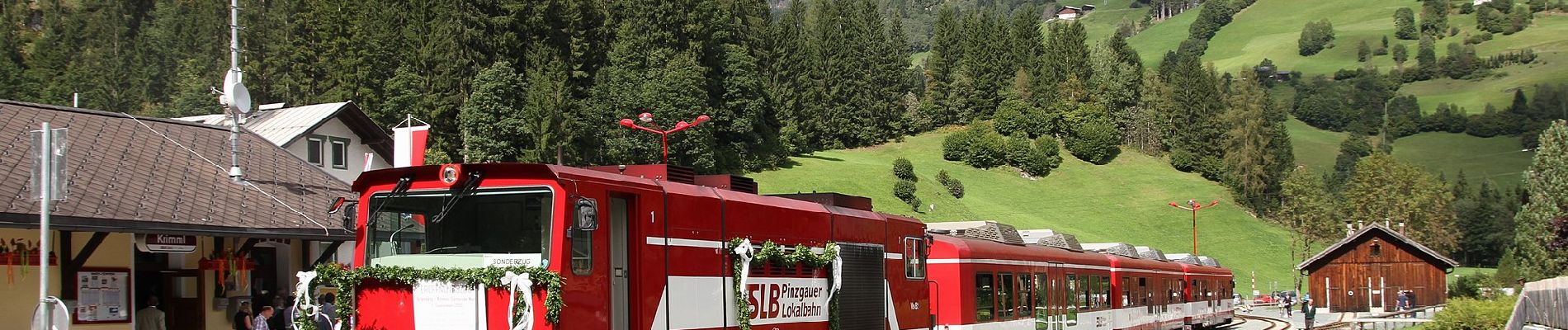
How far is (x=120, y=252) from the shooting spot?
20.5 m

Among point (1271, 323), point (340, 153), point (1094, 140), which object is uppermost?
point (1094, 140)

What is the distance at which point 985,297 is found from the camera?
77.7 ft

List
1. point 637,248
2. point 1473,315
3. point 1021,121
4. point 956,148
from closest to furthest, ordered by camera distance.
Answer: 1. point 637,248
2. point 1473,315
3. point 956,148
4. point 1021,121

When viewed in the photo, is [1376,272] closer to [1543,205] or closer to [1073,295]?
[1543,205]

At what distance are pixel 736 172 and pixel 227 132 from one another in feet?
228

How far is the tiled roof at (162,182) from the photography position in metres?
18.5

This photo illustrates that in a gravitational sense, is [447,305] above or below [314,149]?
below

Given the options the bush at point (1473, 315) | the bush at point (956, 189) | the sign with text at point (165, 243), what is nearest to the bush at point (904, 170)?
the bush at point (956, 189)

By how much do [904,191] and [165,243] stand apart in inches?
3309

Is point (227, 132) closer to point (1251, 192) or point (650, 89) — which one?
point (650, 89)

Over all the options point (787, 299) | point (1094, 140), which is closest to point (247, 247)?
point (787, 299)

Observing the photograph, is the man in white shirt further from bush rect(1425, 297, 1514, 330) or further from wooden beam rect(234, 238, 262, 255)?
bush rect(1425, 297, 1514, 330)

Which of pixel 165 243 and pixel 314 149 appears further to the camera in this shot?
pixel 314 149

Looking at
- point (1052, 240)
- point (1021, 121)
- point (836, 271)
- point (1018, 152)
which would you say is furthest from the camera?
point (1021, 121)
